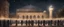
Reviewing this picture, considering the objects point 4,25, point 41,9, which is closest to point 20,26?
point 4,25

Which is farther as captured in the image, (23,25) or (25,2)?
(25,2)

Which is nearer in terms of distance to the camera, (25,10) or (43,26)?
(43,26)

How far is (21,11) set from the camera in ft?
15.8

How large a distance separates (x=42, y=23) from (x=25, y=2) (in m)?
2.69

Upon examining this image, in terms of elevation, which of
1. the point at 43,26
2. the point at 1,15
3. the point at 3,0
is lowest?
the point at 43,26

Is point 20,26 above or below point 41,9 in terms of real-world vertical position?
below

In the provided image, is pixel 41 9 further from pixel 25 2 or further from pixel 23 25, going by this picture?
pixel 23 25

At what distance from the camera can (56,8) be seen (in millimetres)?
4625

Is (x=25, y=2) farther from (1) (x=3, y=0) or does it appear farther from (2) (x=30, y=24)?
(2) (x=30, y=24)

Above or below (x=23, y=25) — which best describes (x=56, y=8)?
above

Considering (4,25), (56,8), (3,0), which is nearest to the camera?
(4,25)

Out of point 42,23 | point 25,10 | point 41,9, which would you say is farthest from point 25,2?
point 42,23

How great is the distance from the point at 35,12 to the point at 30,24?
2782 mm

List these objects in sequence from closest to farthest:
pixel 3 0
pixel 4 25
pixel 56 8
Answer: pixel 4 25 → pixel 3 0 → pixel 56 8
